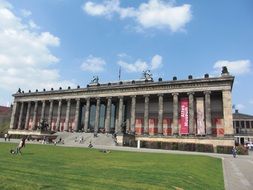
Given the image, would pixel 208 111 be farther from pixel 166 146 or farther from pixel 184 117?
pixel 166 146

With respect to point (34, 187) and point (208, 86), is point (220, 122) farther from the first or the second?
point (34, 187)

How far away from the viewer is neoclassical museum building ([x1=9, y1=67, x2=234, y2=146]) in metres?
64.4

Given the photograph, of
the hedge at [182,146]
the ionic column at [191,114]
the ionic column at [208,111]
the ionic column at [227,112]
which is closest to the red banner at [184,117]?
the ionic column at [191,114]

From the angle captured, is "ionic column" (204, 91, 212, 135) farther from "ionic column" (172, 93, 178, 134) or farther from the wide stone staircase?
the wide stone staircase

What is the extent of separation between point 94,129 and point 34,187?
236 feet

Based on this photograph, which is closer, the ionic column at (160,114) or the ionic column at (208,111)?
the ionic column at (208,111)

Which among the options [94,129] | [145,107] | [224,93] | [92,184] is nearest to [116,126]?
[94,129]

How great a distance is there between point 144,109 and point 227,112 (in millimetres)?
23597

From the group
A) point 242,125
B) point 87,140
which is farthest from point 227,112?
point 242,125

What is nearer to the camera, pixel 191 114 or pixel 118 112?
pixel 191 114

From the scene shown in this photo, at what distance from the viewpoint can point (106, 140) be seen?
64.6 m

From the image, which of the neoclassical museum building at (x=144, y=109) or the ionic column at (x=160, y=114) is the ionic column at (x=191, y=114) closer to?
the neoclassical museum building at (x=144, y=109)

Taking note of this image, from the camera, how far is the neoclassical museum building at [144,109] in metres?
64.4

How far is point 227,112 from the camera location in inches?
2475
